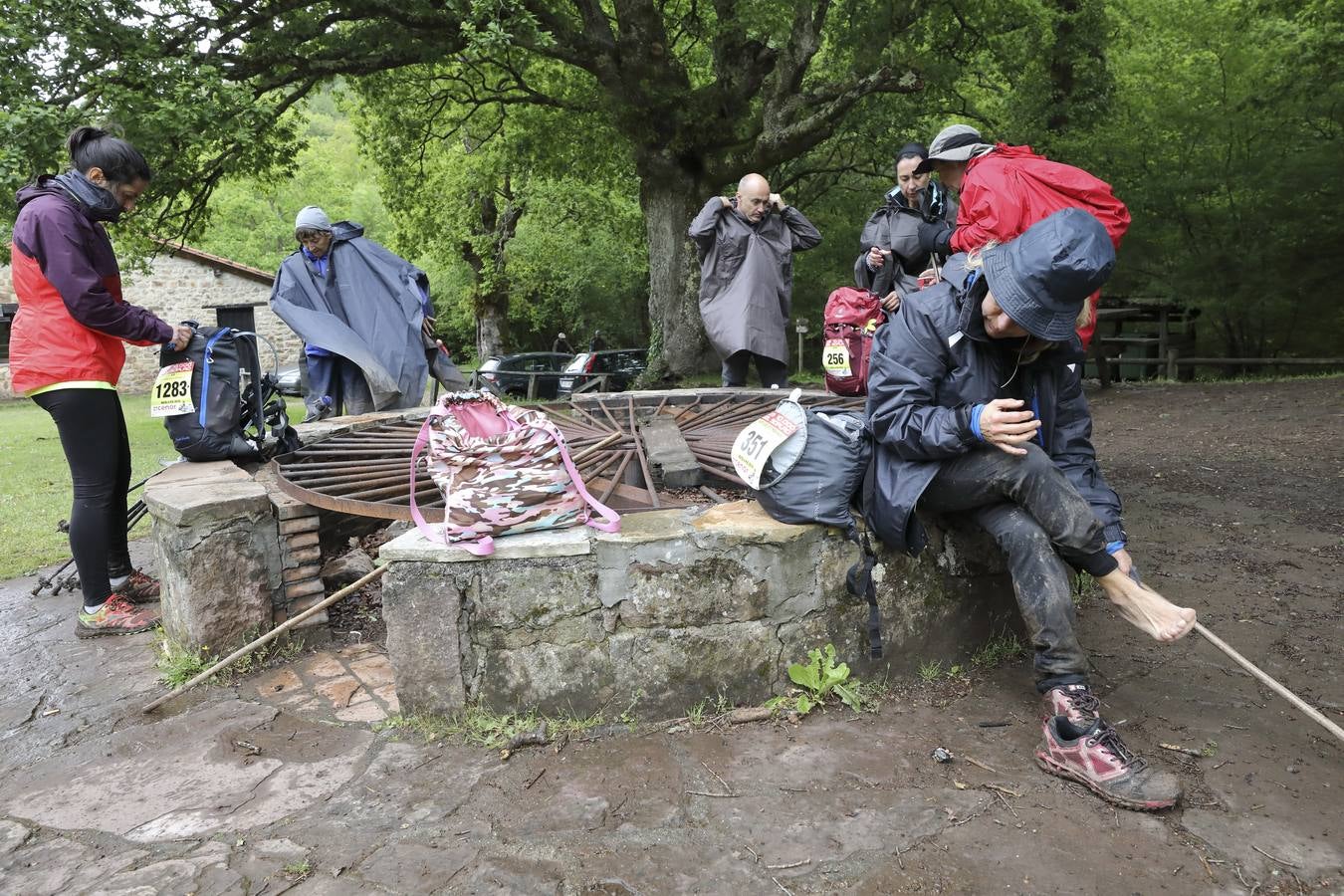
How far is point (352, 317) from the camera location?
5.22 meters

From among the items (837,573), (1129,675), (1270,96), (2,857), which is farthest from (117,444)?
(1270,96)

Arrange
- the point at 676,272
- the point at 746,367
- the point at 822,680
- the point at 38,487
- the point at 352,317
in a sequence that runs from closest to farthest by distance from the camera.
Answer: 1. the point at 822,680
2. the point at 352,317
3. the point at 746,367
4. the point at 38,487
5. the point at 676,272

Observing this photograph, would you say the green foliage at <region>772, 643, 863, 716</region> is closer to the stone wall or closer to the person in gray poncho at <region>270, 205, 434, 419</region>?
the stone wall

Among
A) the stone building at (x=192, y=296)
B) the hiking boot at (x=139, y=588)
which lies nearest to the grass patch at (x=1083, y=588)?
the hiking boot at (x=139, y=588)

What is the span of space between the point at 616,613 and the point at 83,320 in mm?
2414

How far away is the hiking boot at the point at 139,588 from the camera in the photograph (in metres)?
3.92

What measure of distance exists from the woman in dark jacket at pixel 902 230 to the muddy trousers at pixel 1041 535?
2.06 m

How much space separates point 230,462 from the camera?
387cm

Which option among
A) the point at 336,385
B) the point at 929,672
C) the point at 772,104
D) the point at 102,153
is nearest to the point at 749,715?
the point at 929,672

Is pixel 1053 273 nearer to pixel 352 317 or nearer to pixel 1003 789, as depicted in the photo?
pixel 1003 789

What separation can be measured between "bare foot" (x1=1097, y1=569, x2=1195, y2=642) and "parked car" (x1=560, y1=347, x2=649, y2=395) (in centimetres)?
1112

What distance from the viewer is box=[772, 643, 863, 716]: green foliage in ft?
9.03

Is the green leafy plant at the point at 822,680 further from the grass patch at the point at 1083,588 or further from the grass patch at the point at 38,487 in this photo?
the grass patch at the point at 38,487

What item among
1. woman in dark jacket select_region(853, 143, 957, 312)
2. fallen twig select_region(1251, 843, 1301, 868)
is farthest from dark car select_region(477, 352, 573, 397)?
fallen twig select_region(1251, 843, 1301, 868)
